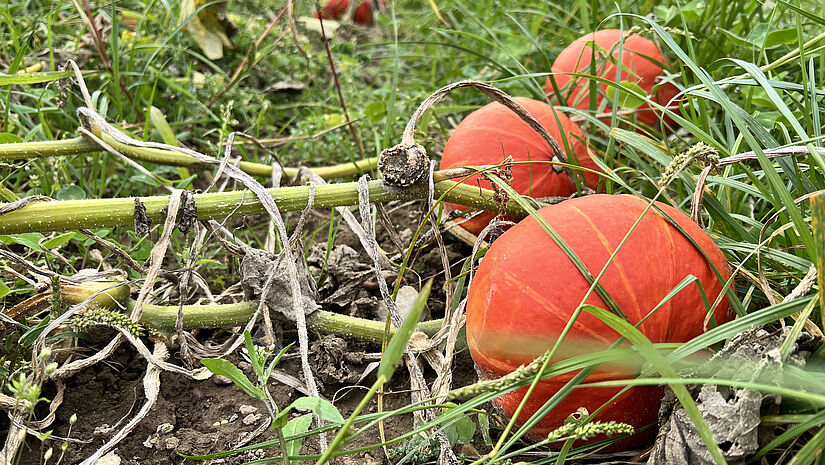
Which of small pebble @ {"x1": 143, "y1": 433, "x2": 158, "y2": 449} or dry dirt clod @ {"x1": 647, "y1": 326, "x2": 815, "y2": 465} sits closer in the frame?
dry dirt clod @ {"x1": 647, "y1": 326, "x2": 815, "y2": 465}

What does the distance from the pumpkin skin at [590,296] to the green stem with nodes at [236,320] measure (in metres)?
0.38

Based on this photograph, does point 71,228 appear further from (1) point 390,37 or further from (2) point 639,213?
(1) point 390,37

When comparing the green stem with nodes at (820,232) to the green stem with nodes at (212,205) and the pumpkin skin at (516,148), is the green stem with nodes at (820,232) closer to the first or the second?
the green stem with nodes at (212,205)

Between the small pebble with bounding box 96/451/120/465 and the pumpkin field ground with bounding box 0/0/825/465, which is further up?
the pumpkin field ground with bounding box 0/0/825/465

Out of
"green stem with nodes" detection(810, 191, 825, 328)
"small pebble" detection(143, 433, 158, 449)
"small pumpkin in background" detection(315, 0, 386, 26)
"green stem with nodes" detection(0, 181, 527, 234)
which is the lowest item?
"small pebble" detection(143, 433, 158, 449)

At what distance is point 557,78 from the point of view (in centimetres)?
282

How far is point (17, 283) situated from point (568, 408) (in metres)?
1.59

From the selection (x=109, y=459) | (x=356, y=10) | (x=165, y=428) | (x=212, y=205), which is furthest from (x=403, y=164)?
(x=356, y=10)

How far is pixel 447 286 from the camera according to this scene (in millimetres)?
1819

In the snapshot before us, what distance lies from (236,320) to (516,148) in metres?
0.96

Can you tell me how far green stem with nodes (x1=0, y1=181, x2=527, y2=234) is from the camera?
1710 mm

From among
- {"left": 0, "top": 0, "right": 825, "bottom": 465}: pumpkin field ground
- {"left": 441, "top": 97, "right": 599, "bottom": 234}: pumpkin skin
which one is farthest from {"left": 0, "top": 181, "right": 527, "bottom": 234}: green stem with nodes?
{"left": 441, "top": 97, "right": 599, "bottom": 234}: pumpkin skin

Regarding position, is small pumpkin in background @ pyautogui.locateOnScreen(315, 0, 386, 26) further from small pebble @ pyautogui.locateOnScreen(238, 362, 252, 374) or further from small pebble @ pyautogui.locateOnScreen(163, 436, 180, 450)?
small pebble @ pyautogui.locateOnScreen(163, 436, 180, 450)

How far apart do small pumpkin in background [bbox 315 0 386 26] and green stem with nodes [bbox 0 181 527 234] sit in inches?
109
